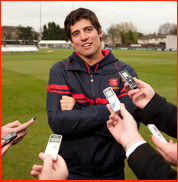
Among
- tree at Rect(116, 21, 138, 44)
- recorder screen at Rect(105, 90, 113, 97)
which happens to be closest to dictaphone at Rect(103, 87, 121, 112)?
recorder screen at Rect(105, 90, 113, 97)

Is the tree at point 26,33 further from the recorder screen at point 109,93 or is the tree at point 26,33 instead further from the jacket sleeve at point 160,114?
the jacket sleeve at point 160,114

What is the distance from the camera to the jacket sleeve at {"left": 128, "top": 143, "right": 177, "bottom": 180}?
1.47m

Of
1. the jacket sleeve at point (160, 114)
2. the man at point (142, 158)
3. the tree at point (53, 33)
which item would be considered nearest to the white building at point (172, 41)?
the tree at point (53, 33)

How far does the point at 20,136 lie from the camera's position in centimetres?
250

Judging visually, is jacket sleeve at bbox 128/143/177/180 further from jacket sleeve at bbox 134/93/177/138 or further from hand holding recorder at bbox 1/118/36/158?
hand holding recorder at bbox 1/118/36/158

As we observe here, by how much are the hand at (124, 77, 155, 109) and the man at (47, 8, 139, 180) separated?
46 centimetres

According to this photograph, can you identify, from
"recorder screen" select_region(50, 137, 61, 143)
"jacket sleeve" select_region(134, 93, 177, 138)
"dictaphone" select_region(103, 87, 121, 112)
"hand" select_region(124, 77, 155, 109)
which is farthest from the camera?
"hand" select_region(124, 77, 155, 109)

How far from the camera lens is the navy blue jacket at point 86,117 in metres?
2.56

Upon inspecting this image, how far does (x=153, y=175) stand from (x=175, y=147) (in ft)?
0.94

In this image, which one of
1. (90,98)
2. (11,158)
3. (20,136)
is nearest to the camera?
(20,136)

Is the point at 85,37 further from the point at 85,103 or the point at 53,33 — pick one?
the point at 53,33

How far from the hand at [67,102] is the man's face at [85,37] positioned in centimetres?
71

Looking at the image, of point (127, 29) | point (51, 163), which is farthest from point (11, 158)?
point (127, 29)

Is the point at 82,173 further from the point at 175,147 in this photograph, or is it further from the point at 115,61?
the point at 115,61
